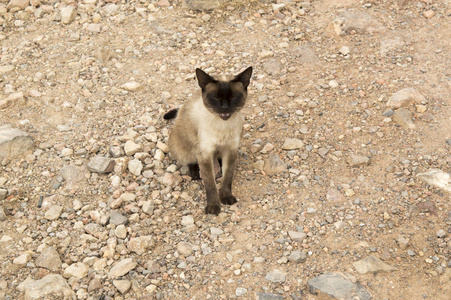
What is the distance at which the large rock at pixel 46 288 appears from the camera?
157 inches

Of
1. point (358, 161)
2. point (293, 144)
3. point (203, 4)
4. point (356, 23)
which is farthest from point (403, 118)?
point (203, 4)

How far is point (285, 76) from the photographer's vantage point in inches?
260

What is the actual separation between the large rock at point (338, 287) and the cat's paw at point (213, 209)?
1.27 meters

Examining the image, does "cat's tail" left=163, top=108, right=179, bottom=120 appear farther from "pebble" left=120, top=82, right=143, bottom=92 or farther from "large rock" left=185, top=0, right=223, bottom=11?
"large rock" left=185, top=0, right=223, bottom=11

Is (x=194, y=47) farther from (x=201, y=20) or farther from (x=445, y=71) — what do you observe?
(x=445, y=71)

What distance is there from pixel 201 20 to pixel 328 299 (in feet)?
16.5

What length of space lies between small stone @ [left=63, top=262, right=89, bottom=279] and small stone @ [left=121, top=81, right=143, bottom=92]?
2.84m

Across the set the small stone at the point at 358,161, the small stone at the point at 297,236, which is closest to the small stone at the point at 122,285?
the small stone at the point at 297,236

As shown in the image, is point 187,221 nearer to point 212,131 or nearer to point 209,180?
point 209,180

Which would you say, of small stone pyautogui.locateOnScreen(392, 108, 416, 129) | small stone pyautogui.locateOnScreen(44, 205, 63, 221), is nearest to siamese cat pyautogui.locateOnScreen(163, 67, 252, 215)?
small stone pyautogui.locateOnScreen(44, 205, 63, 221)

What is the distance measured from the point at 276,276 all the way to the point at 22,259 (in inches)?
91.9

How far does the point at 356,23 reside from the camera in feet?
23.0

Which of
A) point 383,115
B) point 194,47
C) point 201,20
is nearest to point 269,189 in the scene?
point 383,115

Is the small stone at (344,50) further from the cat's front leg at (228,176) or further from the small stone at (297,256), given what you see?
the small stone at (297,256)
